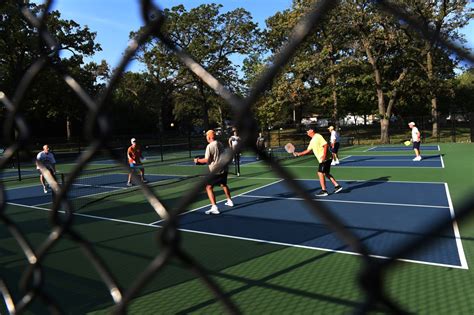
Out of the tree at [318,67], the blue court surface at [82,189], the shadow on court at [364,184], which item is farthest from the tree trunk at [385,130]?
the blue court surface at [82,189]

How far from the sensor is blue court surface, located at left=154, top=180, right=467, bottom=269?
6125 millimetres

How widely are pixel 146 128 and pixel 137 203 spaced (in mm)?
36615

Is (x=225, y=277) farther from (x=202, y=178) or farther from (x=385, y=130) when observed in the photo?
(x=385, y=130)

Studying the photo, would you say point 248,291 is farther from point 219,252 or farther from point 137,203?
point 137,203

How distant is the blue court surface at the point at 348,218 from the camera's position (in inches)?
241

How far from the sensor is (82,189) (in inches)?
549

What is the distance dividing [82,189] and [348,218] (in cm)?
A: 947

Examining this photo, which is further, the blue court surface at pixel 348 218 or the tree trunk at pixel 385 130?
the tree trunk at pixel 385 130

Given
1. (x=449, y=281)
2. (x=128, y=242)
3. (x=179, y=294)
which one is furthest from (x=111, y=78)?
(x=128, y=242)

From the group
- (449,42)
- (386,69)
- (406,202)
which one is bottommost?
(406,202)

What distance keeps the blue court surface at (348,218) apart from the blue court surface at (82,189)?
476 cm

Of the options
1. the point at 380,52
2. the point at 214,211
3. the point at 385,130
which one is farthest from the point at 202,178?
the point at 385,130

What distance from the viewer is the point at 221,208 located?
9.72m

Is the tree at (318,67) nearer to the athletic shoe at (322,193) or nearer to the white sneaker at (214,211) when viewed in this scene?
the athletic shoe at (322,193)
